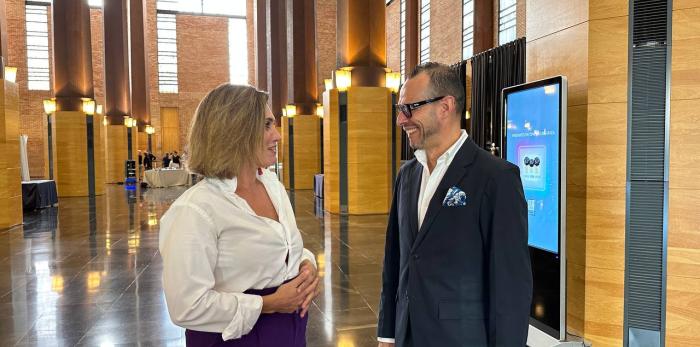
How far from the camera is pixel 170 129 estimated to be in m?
34.8

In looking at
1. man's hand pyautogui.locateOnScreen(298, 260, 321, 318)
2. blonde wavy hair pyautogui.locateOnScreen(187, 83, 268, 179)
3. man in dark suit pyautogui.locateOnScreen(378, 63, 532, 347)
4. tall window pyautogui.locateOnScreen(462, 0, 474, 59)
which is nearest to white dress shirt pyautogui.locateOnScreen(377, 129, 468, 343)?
man in dark suit pyautogui.locateOnScreen(378, 63, 532, 347)

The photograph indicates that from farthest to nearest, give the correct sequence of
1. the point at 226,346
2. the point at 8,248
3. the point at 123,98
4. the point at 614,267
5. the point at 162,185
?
1. the point at 123,98
2. the point at 162,185
3. the point at 8,248
4. the point at 614,267
5. the point at 226,346

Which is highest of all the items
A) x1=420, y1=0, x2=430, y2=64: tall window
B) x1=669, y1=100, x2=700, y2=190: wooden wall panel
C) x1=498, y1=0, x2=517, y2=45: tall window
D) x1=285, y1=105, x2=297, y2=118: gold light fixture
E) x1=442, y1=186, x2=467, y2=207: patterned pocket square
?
x1=420, y1=0, x2=430, y2=64: tall window

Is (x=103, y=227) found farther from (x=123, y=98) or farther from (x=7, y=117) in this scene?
(x=123, y=98)

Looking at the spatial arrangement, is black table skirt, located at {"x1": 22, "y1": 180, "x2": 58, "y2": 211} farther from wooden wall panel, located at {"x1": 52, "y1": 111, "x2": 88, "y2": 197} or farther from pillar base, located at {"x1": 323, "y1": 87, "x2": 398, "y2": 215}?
pillar base, located at {"x1": 323, "y1": 87, "x2": 398, "y2": 215}

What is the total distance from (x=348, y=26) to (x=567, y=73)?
366 inches

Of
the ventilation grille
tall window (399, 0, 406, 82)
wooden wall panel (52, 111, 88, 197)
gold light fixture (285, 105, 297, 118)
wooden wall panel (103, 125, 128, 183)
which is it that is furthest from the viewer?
tall window (399, 0, 406, 82)

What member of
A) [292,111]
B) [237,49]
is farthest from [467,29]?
[237,49]

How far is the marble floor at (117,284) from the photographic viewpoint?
4.29 metres

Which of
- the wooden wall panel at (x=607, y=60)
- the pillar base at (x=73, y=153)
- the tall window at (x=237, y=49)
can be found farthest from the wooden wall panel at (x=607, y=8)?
the tall window at (x=237, y=49)

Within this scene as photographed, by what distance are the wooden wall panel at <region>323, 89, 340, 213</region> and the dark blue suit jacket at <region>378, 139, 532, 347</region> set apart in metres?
10.4

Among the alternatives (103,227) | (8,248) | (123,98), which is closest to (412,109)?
(8,248)

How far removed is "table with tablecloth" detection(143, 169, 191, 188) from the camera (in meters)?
22.7

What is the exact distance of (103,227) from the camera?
1052 centimetres
